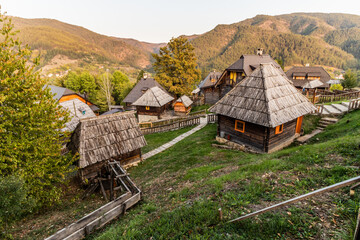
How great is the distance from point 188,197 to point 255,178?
2.86 m

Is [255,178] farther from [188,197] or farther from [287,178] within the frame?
[188,197]

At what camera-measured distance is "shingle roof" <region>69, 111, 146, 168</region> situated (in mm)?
11062

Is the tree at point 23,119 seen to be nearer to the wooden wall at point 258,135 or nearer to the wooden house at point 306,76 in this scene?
the wooden wall at point 258,135

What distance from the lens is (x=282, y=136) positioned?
13.8 m

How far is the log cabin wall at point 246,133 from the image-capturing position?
12.9m

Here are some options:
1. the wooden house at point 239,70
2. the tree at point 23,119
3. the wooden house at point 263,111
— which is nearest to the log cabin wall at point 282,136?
the wooden house at point 263,111

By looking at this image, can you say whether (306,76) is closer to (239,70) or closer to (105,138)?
(239,70)

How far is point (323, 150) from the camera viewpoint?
8578mm

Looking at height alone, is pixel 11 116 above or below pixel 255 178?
above

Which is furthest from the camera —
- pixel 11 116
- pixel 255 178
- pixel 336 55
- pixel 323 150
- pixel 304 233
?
pixel 336 55

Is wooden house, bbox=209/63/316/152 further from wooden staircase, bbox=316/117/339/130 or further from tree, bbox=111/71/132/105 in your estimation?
tree, bbox=111/71/132/105

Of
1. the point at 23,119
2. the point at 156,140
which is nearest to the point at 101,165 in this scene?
the point at 23,119

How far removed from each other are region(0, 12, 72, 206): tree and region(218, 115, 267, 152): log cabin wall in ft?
39.6

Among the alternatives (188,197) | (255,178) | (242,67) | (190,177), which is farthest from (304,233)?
(242,67)
